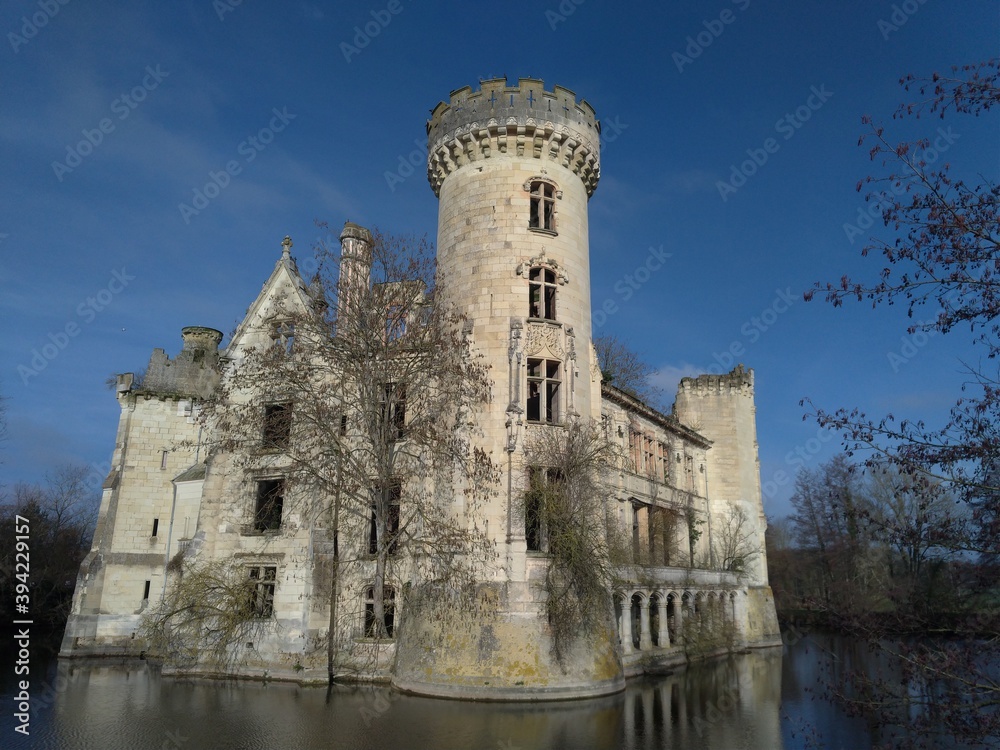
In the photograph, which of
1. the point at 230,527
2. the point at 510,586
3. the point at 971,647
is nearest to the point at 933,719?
the point at 971,647

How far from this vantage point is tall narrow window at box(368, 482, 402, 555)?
22.6 meters

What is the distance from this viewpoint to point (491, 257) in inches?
979

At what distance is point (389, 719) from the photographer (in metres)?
17.4

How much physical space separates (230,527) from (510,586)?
37.7ft

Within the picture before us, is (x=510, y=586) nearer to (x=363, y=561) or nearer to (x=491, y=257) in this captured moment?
(x=363, y=561)

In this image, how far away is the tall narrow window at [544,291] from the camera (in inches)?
982

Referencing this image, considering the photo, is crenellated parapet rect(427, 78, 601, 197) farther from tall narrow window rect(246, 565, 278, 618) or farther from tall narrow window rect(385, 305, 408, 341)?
tall narrow window rect(246, 565, 278, 618)

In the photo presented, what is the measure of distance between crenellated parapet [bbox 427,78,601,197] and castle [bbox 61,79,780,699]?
0.06 m

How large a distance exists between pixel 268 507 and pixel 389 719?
10.7 meters

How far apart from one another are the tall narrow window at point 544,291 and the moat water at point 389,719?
12623mm

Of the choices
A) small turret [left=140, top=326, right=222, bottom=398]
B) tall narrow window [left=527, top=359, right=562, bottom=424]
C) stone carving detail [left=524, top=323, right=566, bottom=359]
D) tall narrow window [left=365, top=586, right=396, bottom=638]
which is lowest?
tall narrow window [left=365, top=586, right=396, bottom=638]

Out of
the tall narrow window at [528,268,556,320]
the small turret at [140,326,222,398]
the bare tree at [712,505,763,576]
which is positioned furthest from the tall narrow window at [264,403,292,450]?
the bare tree at [712,505,763,576]

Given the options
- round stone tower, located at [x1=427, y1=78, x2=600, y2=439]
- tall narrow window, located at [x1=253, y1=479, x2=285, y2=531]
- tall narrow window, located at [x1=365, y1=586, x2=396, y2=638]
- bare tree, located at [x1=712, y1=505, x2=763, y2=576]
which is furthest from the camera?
bare tree, located at [x1=712, y1=505, x2=763, y2=576]

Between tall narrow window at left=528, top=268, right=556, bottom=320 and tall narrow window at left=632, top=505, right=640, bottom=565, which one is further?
tall narrow window at left=632, top=505, right=640, bottom=565
